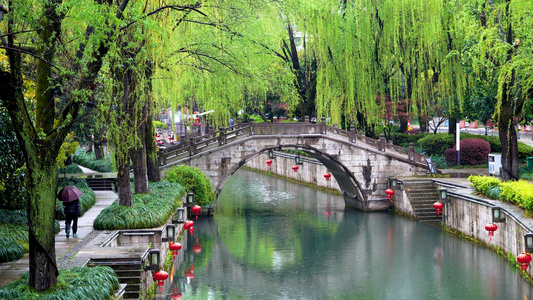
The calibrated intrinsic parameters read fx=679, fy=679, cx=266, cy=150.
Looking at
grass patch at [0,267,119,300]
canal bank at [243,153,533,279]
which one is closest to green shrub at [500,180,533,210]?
canal bank at [243,153,533,279]

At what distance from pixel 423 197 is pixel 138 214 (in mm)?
14026

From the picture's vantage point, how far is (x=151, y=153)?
24.2 metres

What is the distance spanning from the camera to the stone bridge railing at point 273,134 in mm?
29078

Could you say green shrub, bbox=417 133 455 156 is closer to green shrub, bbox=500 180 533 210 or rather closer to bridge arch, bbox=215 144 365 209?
bridge arch, bbox=215 144 365 209

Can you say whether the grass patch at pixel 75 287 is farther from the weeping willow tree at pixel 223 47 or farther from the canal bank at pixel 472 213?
the canal bank at pixel 472 213

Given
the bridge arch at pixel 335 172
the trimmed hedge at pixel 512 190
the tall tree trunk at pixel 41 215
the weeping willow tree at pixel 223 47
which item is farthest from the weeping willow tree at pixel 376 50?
the tall tree trunk at pixel 41 215

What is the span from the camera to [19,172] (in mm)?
17219

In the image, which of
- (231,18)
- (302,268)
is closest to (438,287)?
(302,268)

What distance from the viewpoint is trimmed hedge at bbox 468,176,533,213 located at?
752 inches

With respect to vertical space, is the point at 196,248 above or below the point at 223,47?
below

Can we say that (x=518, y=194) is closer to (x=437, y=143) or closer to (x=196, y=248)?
(x=196, y=248)

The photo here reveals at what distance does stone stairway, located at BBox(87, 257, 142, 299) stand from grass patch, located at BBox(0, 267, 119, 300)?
1.10 m

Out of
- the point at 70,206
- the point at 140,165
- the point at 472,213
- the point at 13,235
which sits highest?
the point at 140,165

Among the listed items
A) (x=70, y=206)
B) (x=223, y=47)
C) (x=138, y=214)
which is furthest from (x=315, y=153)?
(x=70, y=206)
